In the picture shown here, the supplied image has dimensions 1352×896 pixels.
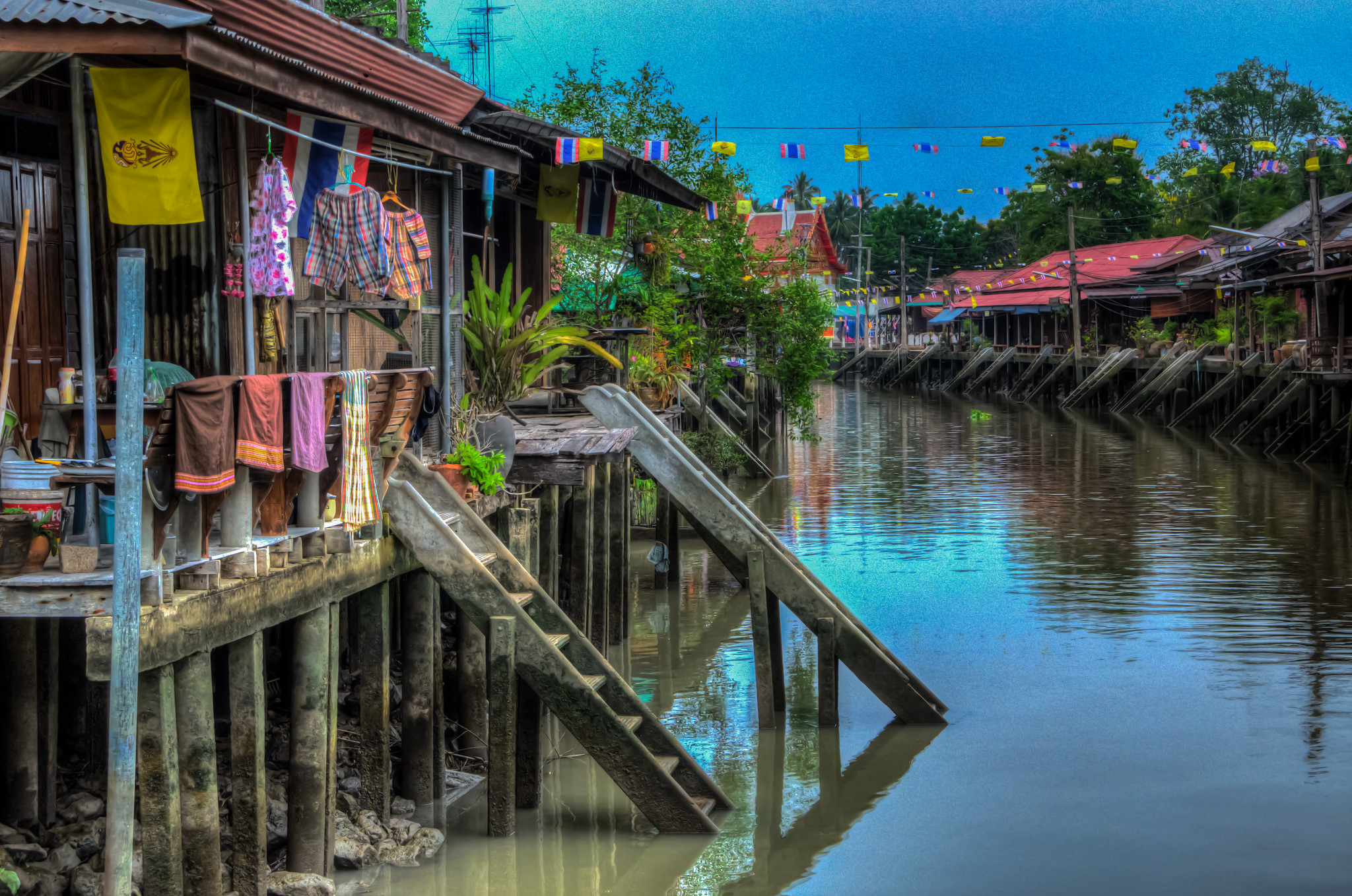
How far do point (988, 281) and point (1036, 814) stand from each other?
56.9 metres

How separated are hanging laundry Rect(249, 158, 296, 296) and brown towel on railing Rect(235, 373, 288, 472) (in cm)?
139

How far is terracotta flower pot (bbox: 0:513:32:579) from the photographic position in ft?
16.2

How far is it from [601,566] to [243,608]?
5843 millimetres

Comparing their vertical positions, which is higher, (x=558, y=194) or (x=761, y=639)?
(x=558, y=194)

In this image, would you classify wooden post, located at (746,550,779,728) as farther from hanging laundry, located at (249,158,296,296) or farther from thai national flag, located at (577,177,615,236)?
thai national flag, located at (577,177,615,236)

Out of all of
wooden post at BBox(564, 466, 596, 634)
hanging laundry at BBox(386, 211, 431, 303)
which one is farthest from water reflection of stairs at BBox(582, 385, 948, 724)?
hanging laundry at BBox(386, 211, 431, 303)

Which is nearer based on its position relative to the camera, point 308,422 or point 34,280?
point 308,422

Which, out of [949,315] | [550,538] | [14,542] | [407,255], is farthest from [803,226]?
[14,542]

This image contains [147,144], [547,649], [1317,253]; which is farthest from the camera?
[1317,253]

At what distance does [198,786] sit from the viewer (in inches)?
215

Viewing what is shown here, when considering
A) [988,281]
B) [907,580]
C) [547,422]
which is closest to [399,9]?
[547,422]

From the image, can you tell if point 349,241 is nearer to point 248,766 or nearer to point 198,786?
point 248,766

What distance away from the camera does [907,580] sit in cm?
1559

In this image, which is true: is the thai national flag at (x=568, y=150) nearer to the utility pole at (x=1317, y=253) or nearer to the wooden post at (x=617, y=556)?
the wooden post at (x=617, y=556)
